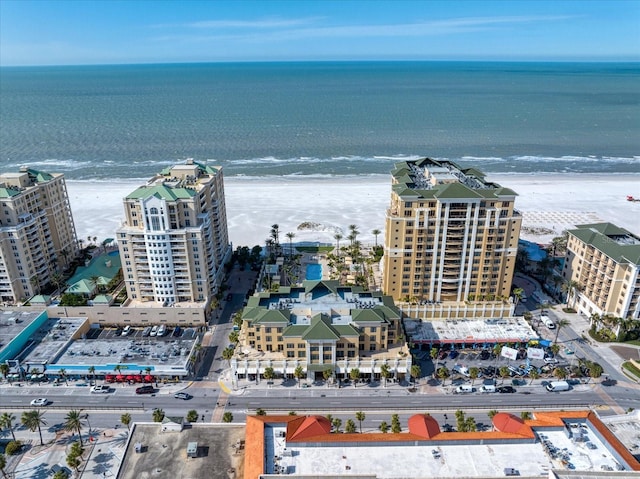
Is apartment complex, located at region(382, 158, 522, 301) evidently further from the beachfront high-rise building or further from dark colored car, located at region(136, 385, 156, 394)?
dark colored car, located at region(136, 385, 156, 394)

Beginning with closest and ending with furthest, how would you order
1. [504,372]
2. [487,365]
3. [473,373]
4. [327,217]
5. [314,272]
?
[473,373]
[504,372]
[487,365]
[314,272]
[327,217]

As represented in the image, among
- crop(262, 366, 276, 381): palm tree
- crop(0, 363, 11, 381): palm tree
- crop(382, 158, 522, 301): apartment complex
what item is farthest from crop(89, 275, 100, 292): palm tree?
crop(382, 158, 522, 301): apartment complex

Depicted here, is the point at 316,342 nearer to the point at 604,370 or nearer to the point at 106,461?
the point at 106,461

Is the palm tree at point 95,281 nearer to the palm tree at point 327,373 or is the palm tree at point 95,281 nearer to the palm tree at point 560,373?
the palm tree at point 327,373

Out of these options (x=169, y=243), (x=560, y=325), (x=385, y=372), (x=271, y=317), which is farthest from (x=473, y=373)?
(x=169, y=243)

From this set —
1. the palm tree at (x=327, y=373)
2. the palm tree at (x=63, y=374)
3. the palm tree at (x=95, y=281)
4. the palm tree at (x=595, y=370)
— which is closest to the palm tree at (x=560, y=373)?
the palm tree at (x=595, y=370)

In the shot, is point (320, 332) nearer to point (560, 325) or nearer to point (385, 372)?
point (385, 372)
